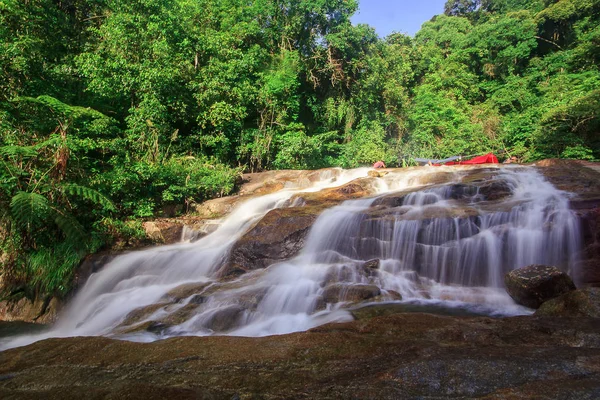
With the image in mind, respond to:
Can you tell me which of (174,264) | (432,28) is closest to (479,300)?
(174,264)

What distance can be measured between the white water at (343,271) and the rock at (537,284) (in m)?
0.21

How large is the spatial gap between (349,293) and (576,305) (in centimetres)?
306

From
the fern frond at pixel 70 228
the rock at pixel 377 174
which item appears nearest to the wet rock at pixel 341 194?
the rock at pixel 377 174

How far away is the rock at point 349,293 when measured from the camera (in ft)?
19.7

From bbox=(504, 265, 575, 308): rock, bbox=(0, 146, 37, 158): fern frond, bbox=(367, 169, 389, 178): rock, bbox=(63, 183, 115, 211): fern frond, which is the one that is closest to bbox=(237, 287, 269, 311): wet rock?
bbox=(504, 265, 575, 308): rock

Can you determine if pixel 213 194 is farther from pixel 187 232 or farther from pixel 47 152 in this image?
pixel 47 152

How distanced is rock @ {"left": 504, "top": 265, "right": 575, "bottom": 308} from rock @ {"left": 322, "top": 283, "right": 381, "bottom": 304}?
2.07 meters

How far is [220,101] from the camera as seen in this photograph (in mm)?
16578

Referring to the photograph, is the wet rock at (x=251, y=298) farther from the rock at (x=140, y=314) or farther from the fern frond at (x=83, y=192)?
the fern frond at (x=83, y=192)

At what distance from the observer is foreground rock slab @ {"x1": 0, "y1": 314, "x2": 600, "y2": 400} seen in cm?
239

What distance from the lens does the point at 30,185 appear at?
27.5 ft

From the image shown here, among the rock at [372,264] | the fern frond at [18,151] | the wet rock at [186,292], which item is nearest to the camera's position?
the wet rock at [186,292]

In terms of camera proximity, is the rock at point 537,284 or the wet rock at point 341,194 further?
the wet rock at point 341,194

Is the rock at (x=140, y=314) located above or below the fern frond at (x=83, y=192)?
below
